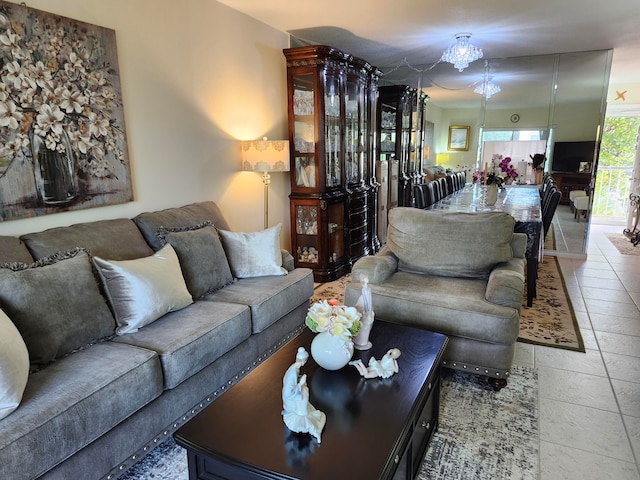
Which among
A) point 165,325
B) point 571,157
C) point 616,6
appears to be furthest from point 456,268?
point 571,157

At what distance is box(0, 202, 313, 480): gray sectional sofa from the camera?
147cm

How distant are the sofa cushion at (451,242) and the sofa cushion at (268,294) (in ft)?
2.46

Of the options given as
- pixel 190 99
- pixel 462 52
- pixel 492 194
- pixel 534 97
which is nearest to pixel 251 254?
pixel 190 99

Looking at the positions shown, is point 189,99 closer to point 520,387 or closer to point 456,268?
point 456,268

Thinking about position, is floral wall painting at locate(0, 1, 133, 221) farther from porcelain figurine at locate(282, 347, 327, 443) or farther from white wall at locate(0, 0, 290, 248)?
porcelain figurine at locate(282, 347, 327, 443)

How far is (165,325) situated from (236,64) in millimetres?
2438

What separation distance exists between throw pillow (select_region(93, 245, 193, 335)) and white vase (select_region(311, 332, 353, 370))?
3.12 ft

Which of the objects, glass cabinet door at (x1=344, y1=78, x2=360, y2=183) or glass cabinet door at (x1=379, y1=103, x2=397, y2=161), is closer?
glass cabinet door at (x1=344, y1=78, x2=360, y2=183)

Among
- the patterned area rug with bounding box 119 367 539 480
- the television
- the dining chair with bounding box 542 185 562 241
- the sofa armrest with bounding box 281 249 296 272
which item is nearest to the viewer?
the patterned area rug with bounding box 119 367 539 480

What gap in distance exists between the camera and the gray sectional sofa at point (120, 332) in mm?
1473

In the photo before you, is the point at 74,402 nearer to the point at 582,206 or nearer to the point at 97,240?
the point at 97,240

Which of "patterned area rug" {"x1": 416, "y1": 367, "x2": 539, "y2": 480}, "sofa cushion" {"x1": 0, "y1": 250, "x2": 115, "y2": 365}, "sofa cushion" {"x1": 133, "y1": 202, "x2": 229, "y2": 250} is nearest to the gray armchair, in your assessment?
"patterned area rug" {"x1": 416, "y1": 367, "x2": 539, "y2": 480}

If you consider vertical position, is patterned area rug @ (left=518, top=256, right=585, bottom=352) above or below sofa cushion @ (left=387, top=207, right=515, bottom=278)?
below

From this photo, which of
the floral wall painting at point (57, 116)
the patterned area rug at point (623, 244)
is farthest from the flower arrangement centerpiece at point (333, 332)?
the patterned area rug at point (623, 244)
